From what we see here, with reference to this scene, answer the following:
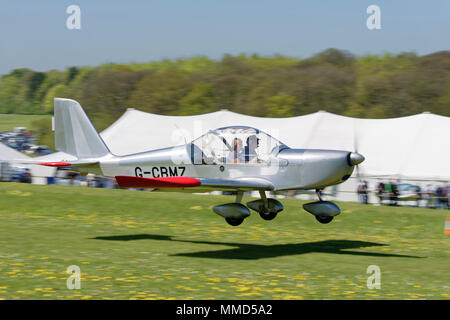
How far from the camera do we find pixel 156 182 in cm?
1548

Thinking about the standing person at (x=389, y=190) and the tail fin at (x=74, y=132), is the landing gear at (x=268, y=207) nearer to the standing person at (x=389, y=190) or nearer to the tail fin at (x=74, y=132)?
the tail fin at (x=74, y=132)

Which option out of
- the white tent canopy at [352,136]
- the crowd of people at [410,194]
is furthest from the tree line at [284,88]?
the crowd of people at [410,194]

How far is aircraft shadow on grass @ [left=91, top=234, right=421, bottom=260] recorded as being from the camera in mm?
16847

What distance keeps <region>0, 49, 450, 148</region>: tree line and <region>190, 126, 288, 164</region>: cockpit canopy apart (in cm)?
6812

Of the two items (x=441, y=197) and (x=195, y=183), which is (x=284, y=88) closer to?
(x=441, y=197)

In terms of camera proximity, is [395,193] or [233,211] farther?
[395,193]

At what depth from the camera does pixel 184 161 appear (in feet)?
57.9

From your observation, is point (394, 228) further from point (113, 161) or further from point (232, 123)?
point (232, 123)

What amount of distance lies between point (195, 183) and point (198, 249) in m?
2.64

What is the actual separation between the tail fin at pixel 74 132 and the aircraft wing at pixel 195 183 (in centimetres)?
395

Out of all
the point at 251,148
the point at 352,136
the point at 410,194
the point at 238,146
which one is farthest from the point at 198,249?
the point at 352,136

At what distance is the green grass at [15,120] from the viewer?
121075 mm

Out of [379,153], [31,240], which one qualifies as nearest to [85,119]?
[31,240]

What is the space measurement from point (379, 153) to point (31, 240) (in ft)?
60.3
